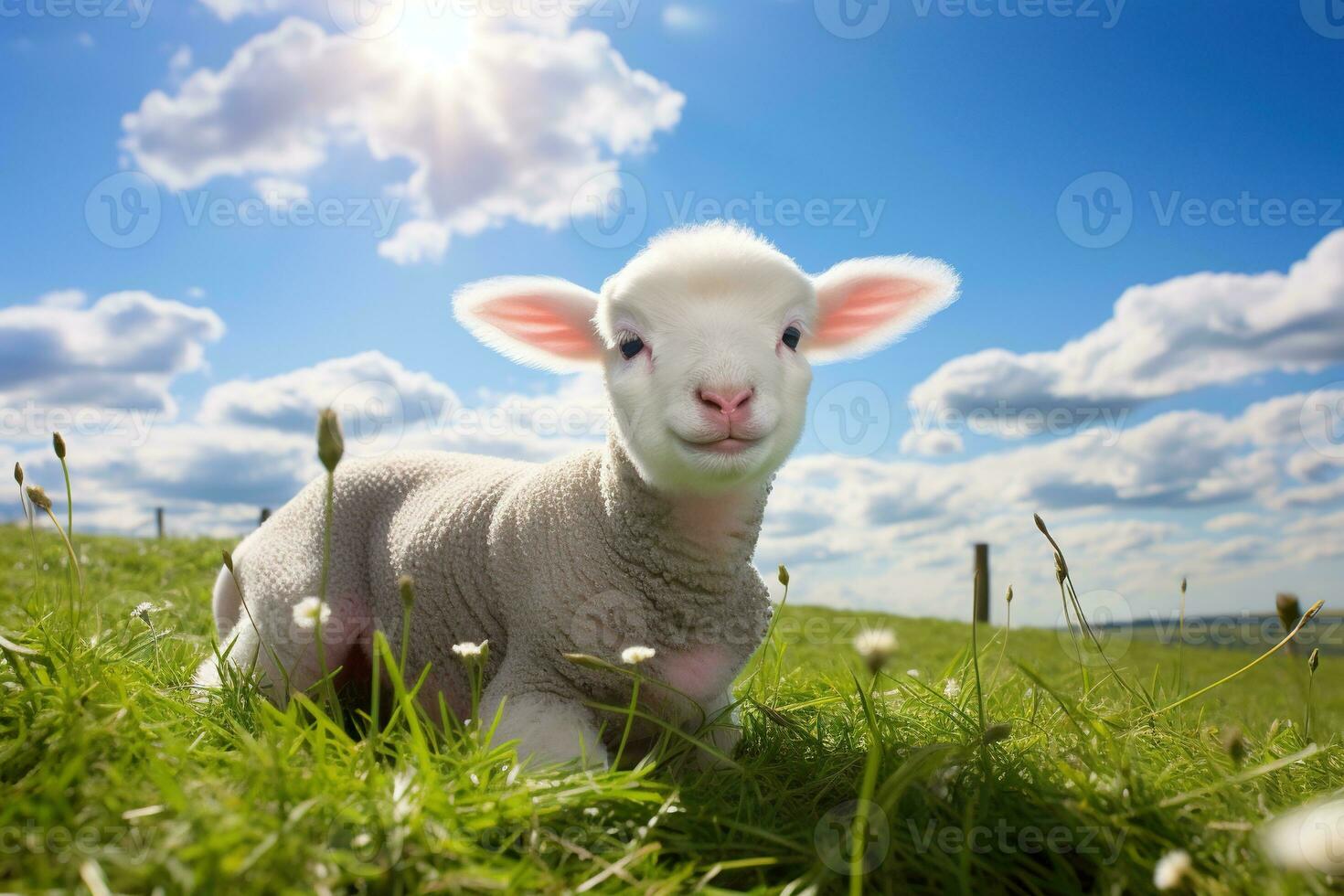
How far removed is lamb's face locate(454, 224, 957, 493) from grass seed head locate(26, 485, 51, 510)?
163 centimetres

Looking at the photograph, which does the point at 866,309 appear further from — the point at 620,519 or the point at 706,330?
the point at 620,519

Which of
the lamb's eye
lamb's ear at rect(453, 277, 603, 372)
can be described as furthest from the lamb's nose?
lamb's ear at rect(453, 277, 603, 372)

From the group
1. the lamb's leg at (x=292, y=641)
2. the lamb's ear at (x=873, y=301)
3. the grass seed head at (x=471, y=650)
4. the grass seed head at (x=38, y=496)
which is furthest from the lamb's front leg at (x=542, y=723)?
the lamb's ear at (x=873, y=301)

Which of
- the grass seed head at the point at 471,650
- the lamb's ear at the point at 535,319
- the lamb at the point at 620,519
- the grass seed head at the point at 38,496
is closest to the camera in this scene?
the grass seed head at the point at 471,650

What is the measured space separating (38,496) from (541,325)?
1870mm

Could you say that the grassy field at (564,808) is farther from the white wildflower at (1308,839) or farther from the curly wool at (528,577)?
the curly wool at (528,577)

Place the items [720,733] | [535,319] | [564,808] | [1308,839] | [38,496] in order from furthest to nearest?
1. [535,319]
2. [720,733]
3. [38,496]
4. [564,808]
5. [1308,839]

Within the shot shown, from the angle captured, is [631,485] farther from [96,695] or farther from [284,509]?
[284,509]

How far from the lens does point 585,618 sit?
315 centimetres

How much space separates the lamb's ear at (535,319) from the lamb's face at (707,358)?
0.26m

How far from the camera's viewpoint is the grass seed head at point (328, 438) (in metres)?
1.86

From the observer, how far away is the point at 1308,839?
183 centimetres

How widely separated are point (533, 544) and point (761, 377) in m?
1.10

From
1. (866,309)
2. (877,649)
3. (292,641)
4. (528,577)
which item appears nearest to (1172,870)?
(877,649)
